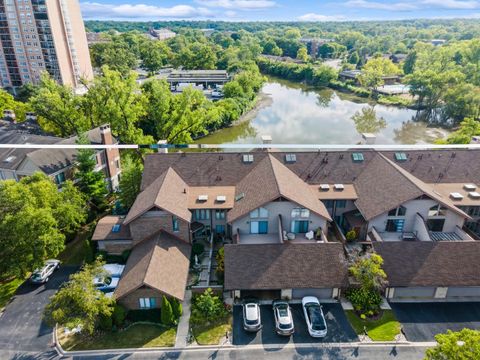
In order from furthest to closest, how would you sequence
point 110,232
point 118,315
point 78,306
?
point 110,232, point 118,315, point 78,306

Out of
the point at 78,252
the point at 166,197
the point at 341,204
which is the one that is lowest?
the point at 78,252

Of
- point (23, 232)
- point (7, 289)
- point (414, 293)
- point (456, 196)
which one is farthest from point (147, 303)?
point (456, 196)

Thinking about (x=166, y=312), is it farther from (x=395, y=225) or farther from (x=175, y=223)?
(x=395, y=225)

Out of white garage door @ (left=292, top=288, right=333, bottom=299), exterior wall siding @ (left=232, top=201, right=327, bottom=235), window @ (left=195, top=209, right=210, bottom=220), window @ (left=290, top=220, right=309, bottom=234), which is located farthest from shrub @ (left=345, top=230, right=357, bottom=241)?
window @ (left=195, top=209, right=210, bottom=220)

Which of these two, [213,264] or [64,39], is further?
[64,39]

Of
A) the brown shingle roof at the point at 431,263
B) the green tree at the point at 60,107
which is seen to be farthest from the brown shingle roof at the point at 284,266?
the green tree at the point at 60,107

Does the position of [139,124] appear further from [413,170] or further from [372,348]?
[372,348]

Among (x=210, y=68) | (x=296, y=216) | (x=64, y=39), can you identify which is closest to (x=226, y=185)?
(x=296, y=216)
